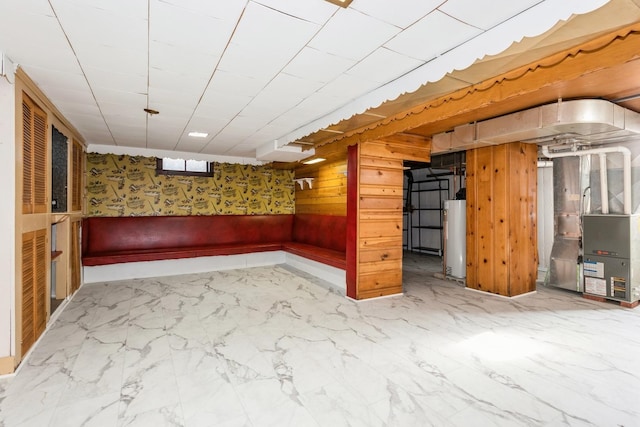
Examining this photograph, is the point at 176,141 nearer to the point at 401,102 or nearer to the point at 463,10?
the point at 401,102

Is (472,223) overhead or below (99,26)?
below

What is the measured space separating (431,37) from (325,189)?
4.33m

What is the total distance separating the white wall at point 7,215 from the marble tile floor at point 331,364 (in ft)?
1.20

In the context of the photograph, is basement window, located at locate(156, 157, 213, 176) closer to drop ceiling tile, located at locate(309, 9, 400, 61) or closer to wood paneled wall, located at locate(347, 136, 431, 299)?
wood paneled wall, located at locate(347, 136, 431, 299)

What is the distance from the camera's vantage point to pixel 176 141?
16.8 ft

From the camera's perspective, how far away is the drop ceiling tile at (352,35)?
70.1 inches

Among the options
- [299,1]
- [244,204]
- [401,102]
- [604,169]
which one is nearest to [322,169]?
[244,204]

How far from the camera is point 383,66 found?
2.37 metres

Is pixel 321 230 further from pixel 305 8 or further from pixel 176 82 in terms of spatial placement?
pixel 305 8

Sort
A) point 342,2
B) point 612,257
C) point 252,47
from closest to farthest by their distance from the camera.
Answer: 1. point 342,2
2. point 252,47
3. point 612,257

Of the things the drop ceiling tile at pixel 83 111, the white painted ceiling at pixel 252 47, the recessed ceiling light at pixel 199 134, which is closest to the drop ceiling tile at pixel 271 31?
the white painted ceiling at pixel 252 47

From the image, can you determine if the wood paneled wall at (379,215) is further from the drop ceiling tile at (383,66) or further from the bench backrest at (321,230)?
the drop ceiling tile at (383,66)

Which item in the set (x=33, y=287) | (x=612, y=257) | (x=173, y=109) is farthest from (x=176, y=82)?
(x=612, y=257)

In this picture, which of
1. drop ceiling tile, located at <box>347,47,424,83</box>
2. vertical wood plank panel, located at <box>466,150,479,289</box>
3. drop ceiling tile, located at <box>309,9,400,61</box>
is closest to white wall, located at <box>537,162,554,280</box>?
vertical wood plank panel, located at <box>466,150,479,289</box>
